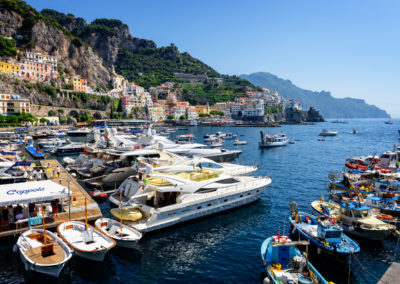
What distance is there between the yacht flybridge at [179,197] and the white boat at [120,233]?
848mm

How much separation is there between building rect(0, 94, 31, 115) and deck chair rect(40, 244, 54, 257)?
95.4 metres

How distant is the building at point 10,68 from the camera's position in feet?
330

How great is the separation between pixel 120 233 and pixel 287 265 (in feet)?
33.1

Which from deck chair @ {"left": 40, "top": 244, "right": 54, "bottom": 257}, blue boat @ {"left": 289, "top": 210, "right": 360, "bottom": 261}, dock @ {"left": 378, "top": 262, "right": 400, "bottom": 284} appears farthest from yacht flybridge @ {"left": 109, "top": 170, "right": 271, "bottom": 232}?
dock @ {"left": 378, "top": 262, "right": 400, "bottom": 284}

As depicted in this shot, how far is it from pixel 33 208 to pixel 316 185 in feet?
100.0

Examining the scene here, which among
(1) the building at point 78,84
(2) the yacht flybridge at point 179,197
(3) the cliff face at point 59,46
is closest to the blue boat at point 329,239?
(2) the yacht flybridge at point 179,197

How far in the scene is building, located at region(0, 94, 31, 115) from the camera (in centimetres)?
8994

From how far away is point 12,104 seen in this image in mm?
91938

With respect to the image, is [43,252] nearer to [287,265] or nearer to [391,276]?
[287,265]

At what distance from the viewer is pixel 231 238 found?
19.4m

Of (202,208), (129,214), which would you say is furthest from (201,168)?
(129,214)

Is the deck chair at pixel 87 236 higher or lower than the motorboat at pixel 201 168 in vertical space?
lower

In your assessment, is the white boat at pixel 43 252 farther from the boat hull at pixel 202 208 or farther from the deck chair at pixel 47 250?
the boat hull at pixel 202 208

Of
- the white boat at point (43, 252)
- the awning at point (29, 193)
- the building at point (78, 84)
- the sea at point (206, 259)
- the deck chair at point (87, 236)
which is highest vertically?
the building at point (78, 84)
